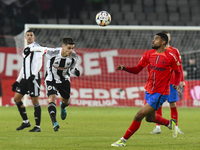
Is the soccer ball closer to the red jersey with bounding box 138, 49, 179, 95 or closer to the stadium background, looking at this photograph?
the red jersey with bounding box 138, 49, 179, 95

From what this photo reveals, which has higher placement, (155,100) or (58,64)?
(58,64)

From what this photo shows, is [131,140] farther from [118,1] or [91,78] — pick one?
[118,1]

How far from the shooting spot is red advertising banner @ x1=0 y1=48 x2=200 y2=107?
14.6 metres

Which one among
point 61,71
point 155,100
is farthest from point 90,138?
point 155,100

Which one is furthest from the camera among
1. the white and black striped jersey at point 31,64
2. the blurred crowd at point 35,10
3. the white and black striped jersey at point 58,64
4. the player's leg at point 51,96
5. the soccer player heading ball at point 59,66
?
the blurred crowd at point 35,10

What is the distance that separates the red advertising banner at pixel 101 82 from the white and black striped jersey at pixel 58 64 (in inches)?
289

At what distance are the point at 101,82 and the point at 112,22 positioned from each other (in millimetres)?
5728

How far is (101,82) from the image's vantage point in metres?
15.1

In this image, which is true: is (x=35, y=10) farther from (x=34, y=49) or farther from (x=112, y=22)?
(x=34, y=49)

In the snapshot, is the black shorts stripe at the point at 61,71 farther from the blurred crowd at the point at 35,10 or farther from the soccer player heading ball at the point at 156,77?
the blurred crowd at the point at 35,10

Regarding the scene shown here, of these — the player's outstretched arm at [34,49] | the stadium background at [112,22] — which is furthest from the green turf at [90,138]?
the stadium background at [112,22]

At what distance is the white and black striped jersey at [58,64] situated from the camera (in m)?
7.03

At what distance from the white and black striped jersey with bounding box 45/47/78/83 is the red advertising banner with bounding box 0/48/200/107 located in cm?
735

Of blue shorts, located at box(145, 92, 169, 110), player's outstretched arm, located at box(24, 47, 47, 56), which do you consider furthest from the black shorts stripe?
blue shorts, located at box(145, 92, 169, 110)
